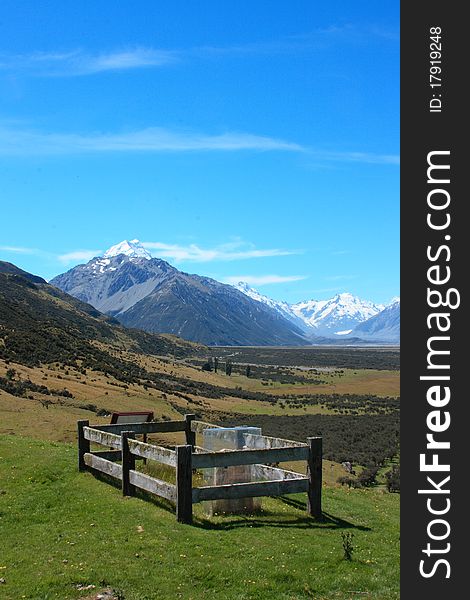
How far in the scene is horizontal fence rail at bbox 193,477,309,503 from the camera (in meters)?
12.7

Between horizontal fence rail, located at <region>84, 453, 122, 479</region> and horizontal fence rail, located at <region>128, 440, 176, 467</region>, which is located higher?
horizontal fence rail, located at <region>128, 440, 176, 467</region>

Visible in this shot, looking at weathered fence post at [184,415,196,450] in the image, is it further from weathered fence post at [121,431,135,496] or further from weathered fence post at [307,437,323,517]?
weathered fence post at [307,437,323,517]

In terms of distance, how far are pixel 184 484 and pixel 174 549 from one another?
57.8 inches

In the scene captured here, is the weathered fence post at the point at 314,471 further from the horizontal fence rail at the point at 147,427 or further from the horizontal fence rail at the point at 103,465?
the horizontal fence rail at the point at 147,427

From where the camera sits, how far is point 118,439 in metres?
15.6

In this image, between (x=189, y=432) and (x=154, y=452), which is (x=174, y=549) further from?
(x=189, y=432)

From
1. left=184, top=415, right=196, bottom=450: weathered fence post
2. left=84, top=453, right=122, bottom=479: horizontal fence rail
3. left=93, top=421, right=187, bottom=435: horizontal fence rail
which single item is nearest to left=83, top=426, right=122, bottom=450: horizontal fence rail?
left=84, top=453, right=122, bottom=479: horizontal fence rail

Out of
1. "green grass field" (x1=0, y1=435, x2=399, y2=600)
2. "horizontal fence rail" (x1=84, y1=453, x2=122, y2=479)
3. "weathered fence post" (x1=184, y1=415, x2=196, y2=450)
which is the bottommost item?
"green grass field" (x1=0, y1=435, x2=399, y2=600)

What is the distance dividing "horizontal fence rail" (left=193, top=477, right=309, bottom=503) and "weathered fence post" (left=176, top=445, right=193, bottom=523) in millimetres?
172

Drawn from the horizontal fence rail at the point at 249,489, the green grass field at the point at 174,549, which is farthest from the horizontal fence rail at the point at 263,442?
the green grass field at the point at 174,549

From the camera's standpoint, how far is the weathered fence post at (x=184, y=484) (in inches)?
486

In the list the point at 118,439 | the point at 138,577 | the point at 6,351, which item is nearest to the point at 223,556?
the point at 138,577

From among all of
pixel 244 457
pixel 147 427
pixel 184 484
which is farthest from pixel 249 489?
pixel 147 427

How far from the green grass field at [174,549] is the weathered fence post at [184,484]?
0.76 feet
